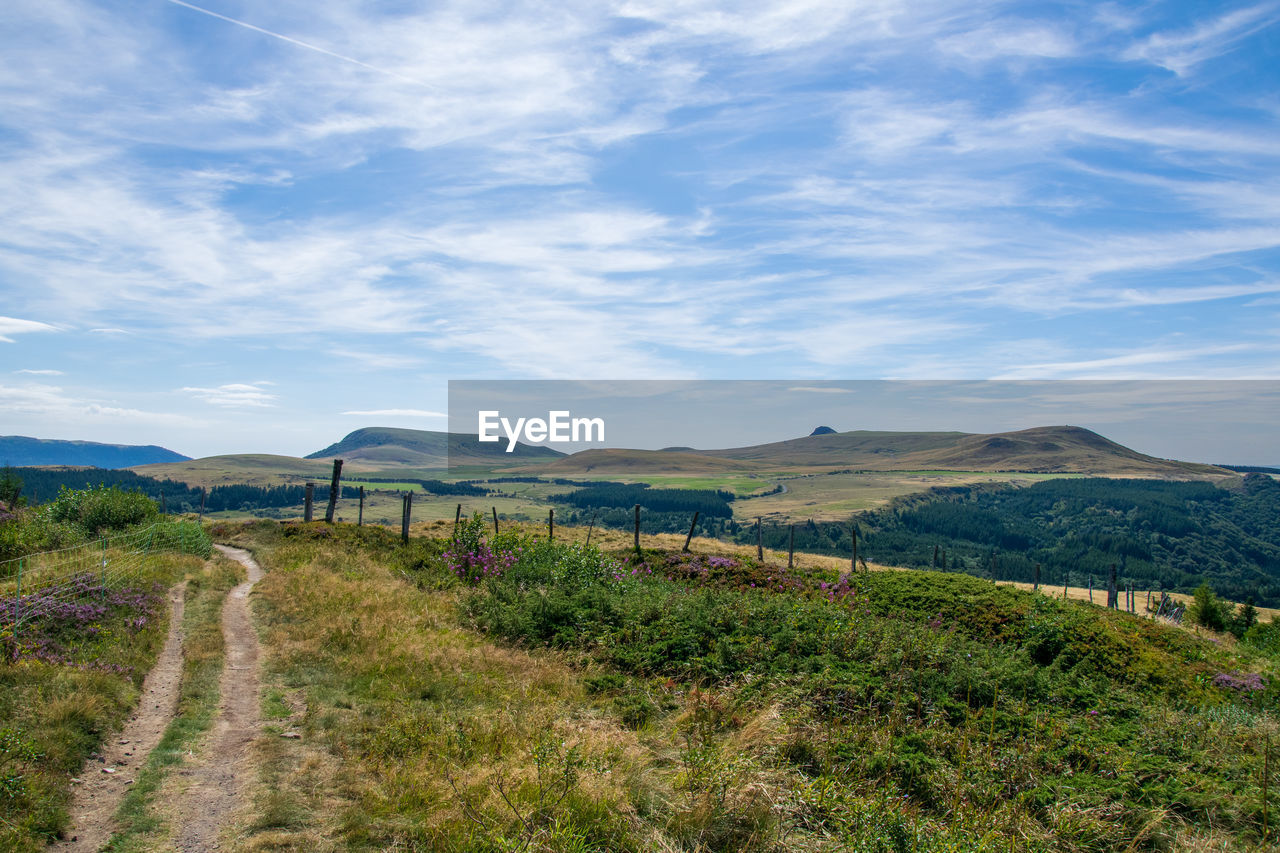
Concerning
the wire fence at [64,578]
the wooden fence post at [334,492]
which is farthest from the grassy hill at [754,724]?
the wooden fence post at [334,492]

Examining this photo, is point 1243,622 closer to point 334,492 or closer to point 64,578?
point 64,578

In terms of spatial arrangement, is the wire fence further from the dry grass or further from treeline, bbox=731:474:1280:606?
treeline, bbox=731:474:1280:606

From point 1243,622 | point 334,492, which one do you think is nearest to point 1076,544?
point 1243,622

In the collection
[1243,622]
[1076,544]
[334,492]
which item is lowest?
[1076,544]

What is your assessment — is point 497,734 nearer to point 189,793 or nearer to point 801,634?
point 189,793

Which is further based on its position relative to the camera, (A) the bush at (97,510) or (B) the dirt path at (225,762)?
(A) the bush at (97,510)

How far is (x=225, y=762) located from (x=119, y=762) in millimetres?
1235

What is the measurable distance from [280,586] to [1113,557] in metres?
173

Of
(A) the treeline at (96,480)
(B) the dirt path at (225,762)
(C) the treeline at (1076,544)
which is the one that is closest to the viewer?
(B) the dirt path at (225,762)

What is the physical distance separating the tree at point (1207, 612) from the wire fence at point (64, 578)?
4071 cm

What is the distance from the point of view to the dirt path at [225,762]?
6629mm

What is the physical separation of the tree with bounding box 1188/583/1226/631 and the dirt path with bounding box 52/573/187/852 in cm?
3849

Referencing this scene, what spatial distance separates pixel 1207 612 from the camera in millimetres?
30578

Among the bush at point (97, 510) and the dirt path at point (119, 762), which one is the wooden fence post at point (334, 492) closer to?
→ the bush at point (97, 510)
